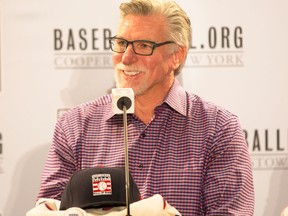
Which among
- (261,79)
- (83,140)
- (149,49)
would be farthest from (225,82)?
(83,140)

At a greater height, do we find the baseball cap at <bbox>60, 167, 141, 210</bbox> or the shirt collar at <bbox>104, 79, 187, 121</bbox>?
the shirt collar at <bbox>104, 79, 187, 121</bbox>

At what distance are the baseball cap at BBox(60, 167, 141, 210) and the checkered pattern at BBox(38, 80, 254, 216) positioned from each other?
0.53 metres

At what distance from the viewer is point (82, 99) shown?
2.74 meters

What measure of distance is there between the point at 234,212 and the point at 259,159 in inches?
25.7

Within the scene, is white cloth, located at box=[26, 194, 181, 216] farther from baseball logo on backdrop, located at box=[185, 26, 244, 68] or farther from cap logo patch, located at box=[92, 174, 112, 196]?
baseball logo on backdrop, located at box=[185, 26, 244, 68]

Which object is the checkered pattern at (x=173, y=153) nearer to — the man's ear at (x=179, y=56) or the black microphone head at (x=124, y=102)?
the man's ear at (x=179, y=56)

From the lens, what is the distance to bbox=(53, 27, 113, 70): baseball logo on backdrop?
2713 millimetres

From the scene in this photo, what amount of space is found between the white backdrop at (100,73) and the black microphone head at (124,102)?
43.8 inches

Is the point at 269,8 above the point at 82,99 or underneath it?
above

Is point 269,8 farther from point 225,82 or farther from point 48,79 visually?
point 48,79

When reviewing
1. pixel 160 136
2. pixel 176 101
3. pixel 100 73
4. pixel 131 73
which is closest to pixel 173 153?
pixel 160 136

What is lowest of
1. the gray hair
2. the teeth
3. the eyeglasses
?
the teeth

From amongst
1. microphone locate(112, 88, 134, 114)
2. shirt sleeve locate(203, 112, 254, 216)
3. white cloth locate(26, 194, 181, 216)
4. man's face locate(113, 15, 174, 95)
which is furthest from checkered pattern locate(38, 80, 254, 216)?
microphone locate(112, 88, 134, 114)

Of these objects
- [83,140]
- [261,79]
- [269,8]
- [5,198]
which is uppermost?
[269,8]
